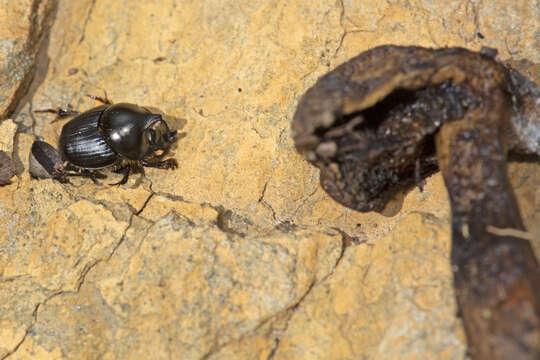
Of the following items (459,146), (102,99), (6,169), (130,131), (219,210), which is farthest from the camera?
(102,99)

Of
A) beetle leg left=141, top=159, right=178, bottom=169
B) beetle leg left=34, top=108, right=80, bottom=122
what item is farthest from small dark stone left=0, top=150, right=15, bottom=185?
beetle leg left=141, top=159, right=178, bottom=169

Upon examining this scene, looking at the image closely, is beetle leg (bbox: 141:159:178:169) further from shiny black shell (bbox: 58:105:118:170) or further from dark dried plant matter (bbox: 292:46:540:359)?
dark dried plant matter (bbox: 292:46:540:359)

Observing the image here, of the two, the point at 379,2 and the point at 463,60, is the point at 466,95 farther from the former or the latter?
the point at 379,2

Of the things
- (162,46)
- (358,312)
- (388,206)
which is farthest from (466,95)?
(162,46)

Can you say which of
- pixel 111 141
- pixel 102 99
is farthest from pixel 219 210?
pixel 102 99

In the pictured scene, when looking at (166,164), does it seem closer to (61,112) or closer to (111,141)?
(111,141)

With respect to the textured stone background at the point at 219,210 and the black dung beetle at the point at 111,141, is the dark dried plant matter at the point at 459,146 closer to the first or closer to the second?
A: the textured stone background at the point at 219,210

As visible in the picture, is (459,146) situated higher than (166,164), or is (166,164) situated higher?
(459,146)
